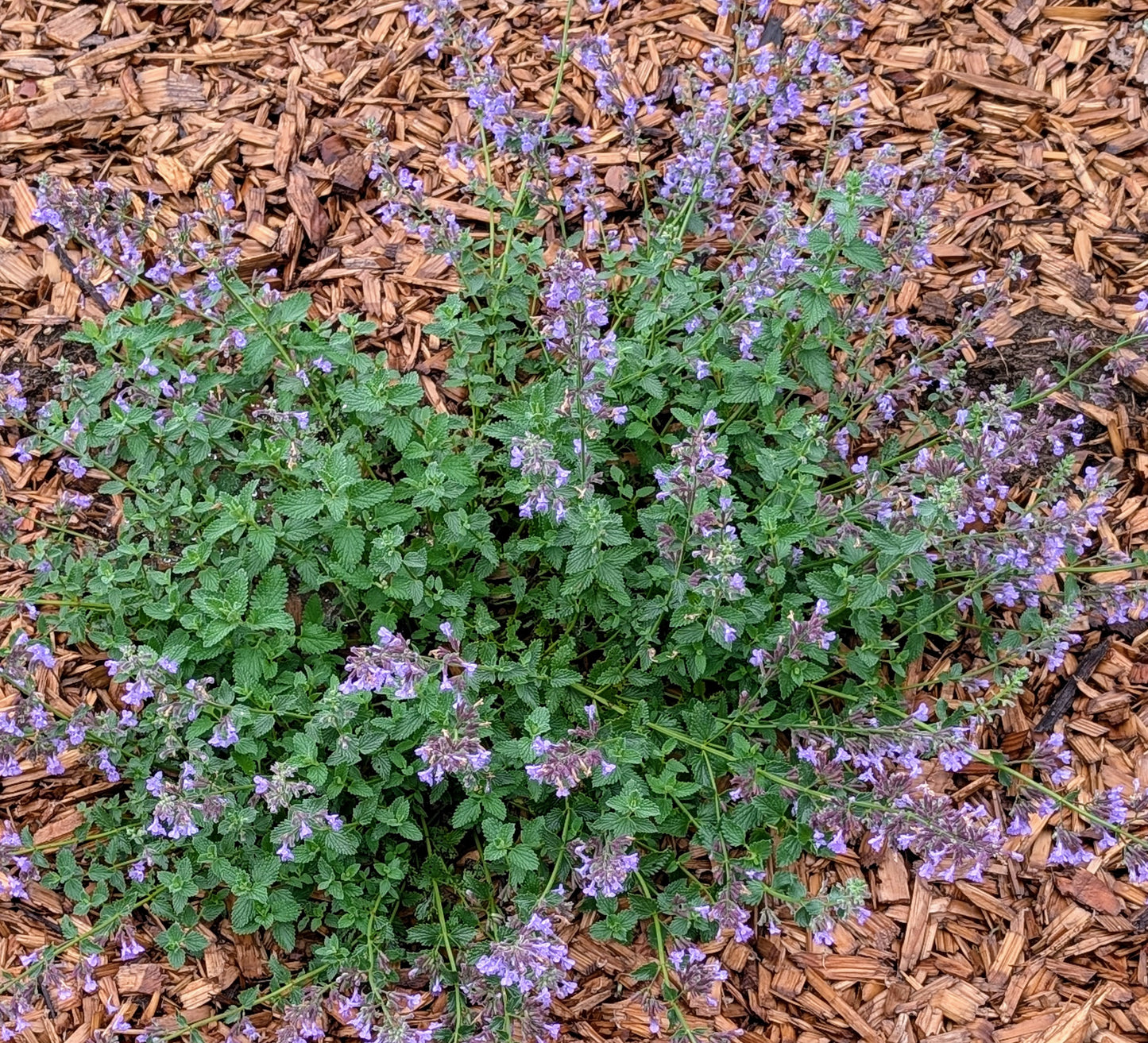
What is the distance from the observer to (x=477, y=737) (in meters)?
3.17

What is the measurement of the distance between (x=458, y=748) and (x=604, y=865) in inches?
23.9

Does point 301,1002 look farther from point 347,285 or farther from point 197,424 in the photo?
point 347,285

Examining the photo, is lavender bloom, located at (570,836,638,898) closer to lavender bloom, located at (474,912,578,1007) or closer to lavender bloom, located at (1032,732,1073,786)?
lavender bloom, located at (474,912,578,1007)

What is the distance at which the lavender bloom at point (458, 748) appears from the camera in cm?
306

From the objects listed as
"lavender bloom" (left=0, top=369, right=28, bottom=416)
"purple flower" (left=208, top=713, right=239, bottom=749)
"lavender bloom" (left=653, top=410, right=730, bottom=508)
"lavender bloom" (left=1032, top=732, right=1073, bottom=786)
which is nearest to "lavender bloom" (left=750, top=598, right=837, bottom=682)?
"lavender bloom" (left=653, top=410, right=730, bottom=508)

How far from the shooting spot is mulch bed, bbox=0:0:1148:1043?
3883 millimetres

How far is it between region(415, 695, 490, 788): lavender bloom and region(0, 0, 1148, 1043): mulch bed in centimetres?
118

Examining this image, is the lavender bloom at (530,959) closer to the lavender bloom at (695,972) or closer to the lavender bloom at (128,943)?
the lavender bloom at (695,972)

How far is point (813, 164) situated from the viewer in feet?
16.6

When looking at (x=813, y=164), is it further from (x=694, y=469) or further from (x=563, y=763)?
(x=563, y=763)

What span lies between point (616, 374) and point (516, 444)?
748mm

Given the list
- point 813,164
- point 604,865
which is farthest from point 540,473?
point 813,164

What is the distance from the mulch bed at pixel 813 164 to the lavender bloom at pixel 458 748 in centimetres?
118

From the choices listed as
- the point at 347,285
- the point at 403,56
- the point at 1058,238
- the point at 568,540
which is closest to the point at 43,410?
the point at 347,285
